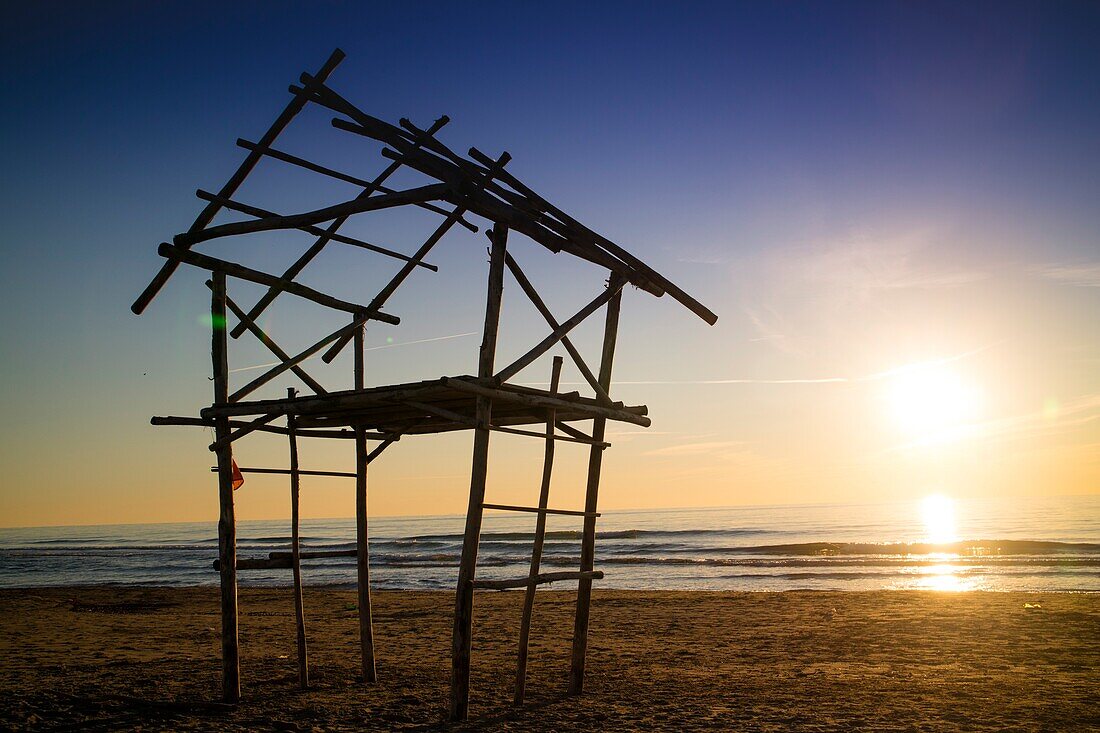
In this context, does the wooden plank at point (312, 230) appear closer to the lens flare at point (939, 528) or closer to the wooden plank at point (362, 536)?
the wooden plank at point (362, 536)

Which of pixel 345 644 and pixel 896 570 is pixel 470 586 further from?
pixel 896 570

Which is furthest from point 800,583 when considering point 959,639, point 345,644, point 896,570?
point 345,644

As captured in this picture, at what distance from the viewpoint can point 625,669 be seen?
10344mm

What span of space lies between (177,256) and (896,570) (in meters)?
30.8

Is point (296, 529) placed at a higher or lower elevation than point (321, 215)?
lower

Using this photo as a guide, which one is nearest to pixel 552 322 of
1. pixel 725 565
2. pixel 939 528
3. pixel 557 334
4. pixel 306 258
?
pixel 557 334

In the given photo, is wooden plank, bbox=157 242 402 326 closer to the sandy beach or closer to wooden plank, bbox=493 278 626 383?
wooden plank, bbox=493 278 626 383

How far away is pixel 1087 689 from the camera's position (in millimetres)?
8555

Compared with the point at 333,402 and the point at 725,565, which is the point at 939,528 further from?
the point at 333,402

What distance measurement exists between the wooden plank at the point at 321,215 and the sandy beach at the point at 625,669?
474 centimetres

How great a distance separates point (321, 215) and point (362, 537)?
3792 millimetres

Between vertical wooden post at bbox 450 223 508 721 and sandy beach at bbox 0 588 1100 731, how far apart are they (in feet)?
1.34

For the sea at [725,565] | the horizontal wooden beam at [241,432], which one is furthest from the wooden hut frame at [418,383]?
the sea at [725,565]

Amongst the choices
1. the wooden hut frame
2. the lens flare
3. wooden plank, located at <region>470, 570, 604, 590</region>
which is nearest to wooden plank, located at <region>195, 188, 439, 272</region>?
the wooden hut frame
